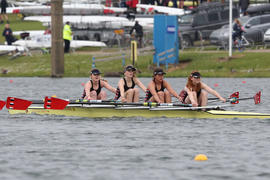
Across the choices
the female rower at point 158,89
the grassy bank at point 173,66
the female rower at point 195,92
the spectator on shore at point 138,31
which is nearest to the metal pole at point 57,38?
the grassy bank at point 173,66

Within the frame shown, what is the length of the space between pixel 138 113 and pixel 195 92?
1639 millimetres

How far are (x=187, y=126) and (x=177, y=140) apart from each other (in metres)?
2.18

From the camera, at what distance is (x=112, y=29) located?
48.1 meters

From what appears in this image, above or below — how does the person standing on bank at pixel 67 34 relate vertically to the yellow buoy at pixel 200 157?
above

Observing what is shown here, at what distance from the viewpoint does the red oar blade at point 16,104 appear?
1973 cm

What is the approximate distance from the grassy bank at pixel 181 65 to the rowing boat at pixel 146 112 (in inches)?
607

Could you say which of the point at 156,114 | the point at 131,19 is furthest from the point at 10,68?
the point at 156,114

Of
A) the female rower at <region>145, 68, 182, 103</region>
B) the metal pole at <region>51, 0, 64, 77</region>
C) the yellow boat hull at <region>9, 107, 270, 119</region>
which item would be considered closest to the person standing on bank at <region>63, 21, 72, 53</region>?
the metal pole at <region>51, 0, 64, 77</region>

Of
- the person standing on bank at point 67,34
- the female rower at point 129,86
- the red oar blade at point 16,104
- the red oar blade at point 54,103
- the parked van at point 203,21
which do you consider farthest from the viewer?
the parked van at point 203,21

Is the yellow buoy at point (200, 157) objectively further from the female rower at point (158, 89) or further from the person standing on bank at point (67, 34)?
the person standing on bank at point (67, 34)

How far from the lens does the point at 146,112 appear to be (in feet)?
63.3

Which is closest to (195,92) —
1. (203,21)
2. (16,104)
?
(16,104)

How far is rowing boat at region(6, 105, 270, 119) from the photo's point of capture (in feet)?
61.3

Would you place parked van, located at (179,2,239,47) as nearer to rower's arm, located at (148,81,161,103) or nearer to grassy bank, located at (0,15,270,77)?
grassy bank, located at (0,15,270,77)
